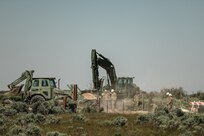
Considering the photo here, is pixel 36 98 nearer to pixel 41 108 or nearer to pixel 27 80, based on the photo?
pixel 27 80

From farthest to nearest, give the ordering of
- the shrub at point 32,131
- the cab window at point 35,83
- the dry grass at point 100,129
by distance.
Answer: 1. the cab window at point 35,83
2. the dry grass at point 100,129
3. the shrub at point 32,131

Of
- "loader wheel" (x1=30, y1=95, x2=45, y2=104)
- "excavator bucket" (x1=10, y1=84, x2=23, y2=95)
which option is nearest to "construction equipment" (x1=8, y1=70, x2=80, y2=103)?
"loader wheel" (x1=30, y1=95, x2=45, y2=104)

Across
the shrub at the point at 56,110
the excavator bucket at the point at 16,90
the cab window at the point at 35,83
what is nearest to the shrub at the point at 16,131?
the shrub at the point at 56,110

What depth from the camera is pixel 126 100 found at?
131 ft

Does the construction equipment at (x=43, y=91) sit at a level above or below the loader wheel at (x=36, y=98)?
above

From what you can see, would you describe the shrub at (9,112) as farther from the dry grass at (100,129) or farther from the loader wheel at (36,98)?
the loader wheel at (36,98)

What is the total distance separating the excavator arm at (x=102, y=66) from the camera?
4456 centimetres

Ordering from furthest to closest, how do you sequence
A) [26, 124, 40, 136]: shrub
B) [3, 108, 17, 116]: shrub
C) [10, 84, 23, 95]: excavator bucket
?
1. [10, 84, 23, 95]: excavator bucket
2. [3, 108, 17, 116]: shrub
3. [26, 124, 40, 136]: shrub

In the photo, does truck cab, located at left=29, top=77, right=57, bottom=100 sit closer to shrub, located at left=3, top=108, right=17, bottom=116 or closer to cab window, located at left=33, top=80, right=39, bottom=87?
cab window, located at left=33, top=80, right=39, bottom=87

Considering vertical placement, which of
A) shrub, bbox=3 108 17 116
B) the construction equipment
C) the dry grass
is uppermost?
the construction equipment

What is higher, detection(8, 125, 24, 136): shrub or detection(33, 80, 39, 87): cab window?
detection(33, 80, 39, 87): cab window

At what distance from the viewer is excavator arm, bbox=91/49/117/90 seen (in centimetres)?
4456

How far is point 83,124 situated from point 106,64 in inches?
984

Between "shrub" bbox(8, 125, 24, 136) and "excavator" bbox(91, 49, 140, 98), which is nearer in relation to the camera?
"shrub" bbox(8, 125, 24, 136)
